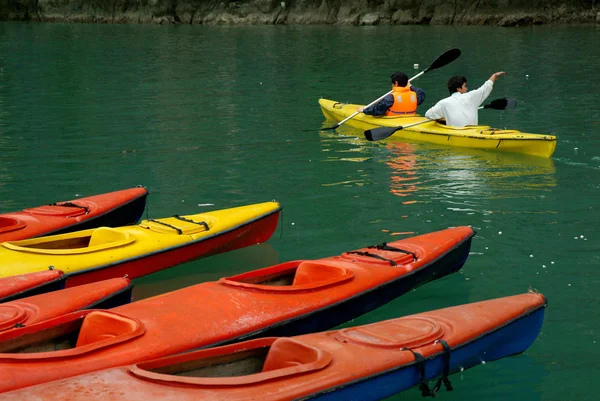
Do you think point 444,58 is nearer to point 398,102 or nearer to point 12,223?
point 398,102

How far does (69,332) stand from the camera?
16.4 feet

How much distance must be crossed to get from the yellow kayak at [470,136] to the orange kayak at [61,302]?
6254 millimetres

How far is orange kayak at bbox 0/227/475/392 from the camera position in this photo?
4.52m

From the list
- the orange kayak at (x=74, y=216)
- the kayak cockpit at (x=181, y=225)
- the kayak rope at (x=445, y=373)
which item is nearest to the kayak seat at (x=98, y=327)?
the kayak rope at (x=445, y=373)

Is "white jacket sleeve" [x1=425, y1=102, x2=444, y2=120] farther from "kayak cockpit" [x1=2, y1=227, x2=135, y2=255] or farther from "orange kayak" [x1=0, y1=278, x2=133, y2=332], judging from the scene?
"orange kayak" [x1=0, y1=278, x2=133, y2=332]

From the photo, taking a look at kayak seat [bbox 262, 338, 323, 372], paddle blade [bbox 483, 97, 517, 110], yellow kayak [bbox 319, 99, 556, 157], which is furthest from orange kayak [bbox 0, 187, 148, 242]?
paddle blade [bbox 483, 97, 517, 110]

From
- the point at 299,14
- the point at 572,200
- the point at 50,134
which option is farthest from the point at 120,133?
the point at 299,14

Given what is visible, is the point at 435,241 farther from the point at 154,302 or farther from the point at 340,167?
the point at 340,167

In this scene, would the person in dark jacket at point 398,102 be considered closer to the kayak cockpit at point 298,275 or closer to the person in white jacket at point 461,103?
the person in white jacket at point 461,103

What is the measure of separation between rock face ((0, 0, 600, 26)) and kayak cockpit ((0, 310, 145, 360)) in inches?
1171

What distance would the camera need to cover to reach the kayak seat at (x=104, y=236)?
22.3 feet

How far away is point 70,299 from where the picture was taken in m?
5.50

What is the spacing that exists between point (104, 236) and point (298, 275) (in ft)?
5.80

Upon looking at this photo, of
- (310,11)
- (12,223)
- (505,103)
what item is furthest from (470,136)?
(310,11)
